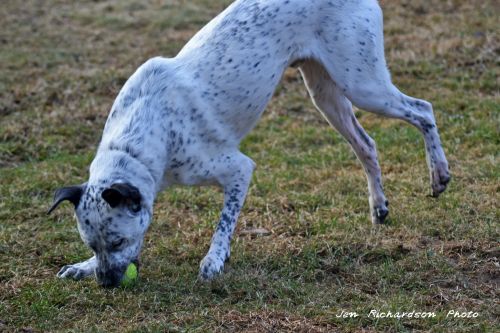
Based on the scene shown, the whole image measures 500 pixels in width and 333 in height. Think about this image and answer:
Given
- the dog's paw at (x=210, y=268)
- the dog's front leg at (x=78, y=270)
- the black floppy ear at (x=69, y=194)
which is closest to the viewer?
the black floppy ear at (x=69, y=194)

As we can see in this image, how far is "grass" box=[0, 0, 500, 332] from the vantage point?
486 centimetres

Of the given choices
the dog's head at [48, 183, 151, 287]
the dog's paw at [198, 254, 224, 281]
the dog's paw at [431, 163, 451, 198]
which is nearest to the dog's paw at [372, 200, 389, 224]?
the dog's paw at [431, 163, 451, 198]

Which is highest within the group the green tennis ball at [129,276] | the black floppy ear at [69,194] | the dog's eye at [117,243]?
the black floppy ear at [69,194]

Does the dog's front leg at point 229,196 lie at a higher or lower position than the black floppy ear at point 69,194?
lower

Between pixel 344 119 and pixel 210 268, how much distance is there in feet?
5.54

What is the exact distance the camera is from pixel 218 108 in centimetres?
557

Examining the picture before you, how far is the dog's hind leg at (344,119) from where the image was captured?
622 centimetres

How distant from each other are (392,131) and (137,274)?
362cm

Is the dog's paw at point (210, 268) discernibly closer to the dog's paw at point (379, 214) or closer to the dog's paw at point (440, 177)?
the dog's paw at point (379, 214)

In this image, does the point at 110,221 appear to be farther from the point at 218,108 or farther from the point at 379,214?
the point at 379,214

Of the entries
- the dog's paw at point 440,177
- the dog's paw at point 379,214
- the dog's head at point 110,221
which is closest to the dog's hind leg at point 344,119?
the dog's paw at point 379,214

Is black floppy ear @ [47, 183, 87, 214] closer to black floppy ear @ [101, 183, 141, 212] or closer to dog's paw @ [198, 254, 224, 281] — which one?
black floppy ear @ [101, 183, 141, 212]

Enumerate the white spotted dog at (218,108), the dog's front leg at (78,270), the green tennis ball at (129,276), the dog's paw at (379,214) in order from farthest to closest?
the dog's paw at (379,214), the dog's front leg at (78,270), the green tennis ball at (129,276), the white spotted dog at (218,108)

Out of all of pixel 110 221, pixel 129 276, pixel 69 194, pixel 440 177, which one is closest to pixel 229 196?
pixel 129 276
